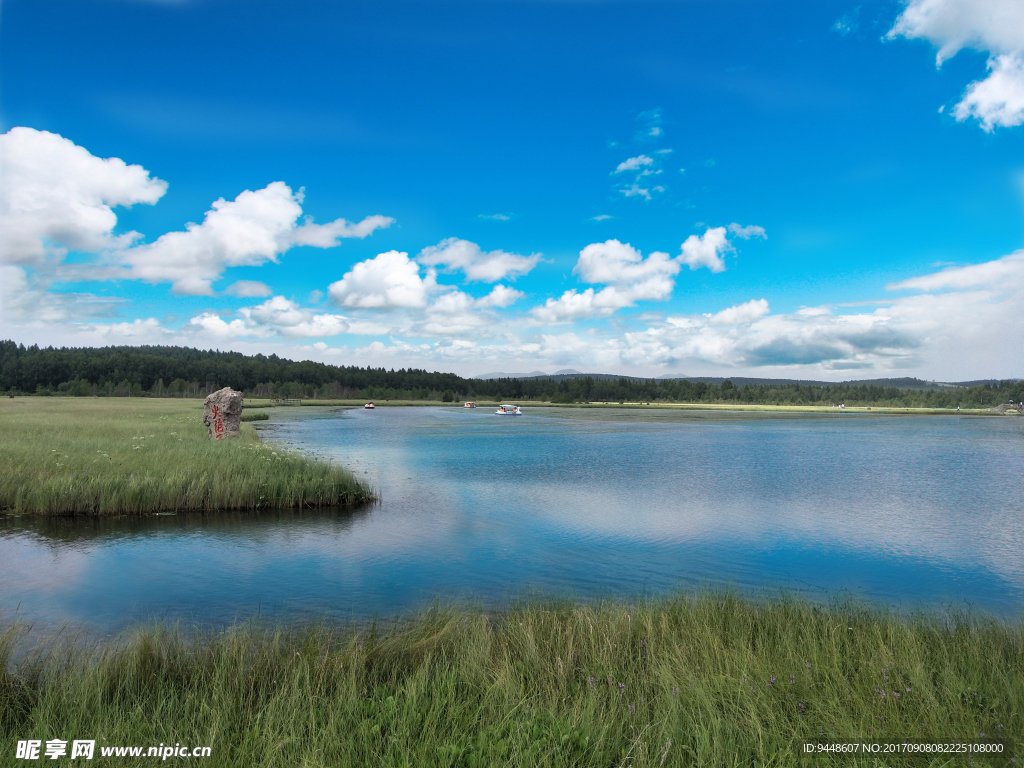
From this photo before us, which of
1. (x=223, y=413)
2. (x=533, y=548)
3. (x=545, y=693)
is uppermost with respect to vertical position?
(x=223, y=413)

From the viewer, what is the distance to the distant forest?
10731cm

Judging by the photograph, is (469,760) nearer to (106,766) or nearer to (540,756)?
(540,756)

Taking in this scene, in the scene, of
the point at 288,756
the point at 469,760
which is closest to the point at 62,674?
the point at 288,756

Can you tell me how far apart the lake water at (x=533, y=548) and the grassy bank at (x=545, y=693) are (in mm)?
2872

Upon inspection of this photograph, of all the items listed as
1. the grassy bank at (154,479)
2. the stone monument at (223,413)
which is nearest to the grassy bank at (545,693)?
the grassy bank at (154,479)

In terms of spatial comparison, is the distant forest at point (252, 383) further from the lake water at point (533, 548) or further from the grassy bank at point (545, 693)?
the grassy bank at point (545, 693)

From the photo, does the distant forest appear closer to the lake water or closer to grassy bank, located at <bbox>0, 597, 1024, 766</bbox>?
the lake water

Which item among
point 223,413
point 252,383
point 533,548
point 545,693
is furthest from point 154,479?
point 252,383

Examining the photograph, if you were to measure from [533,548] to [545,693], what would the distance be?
8463 millimetres

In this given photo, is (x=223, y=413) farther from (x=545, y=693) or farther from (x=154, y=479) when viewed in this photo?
(x=545, y=693)

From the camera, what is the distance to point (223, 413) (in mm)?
29266

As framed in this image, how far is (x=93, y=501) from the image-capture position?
50.8 ft

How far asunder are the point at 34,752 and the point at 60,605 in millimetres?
6491

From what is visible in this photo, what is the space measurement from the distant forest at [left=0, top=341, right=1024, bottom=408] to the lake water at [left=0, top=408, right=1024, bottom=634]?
106 m
